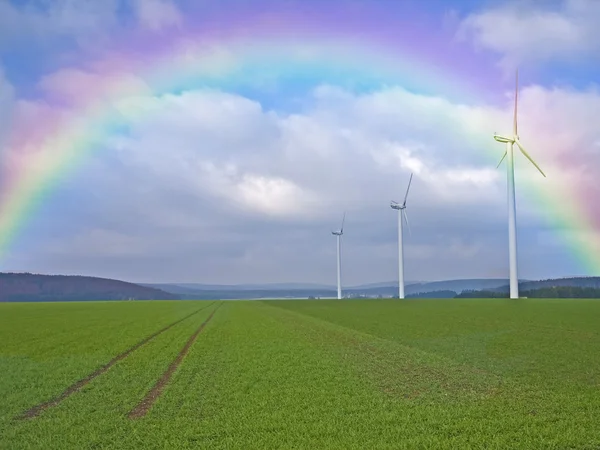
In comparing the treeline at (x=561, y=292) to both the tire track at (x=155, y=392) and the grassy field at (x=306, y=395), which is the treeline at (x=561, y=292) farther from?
the tire track at (x=155, y=392)

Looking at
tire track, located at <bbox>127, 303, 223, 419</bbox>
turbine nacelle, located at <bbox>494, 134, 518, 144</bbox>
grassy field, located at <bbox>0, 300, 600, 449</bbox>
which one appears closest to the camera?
grassy field, located at <bbox>0, 300, 600, 449</bbox>

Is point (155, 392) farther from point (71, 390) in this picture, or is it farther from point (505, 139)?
point (505, 139)

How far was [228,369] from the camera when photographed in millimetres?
24906

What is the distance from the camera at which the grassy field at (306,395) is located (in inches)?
547

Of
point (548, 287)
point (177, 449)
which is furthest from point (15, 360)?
point (548, 287)

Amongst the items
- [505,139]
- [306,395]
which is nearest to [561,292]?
[505,139]

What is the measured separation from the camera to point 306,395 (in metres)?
18.9

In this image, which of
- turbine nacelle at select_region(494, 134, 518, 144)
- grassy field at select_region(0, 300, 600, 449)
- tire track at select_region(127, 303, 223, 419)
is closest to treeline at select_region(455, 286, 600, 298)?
turbine nacelle at select_region(494, 134, 518, 144)

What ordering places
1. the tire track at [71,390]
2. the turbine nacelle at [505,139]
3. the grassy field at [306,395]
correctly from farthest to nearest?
the turbine nacelle at [505,139] < the tire track at [71,390] < the grassy field at [306,395]

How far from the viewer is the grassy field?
1389 cm

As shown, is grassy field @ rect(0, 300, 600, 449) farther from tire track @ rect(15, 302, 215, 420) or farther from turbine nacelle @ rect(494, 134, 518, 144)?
turbine nacelle @ rect(494, 134, 518, 144)

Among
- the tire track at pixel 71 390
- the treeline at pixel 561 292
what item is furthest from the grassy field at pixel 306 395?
the treeline at pixel 561 292

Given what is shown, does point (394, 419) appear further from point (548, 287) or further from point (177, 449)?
point (548, 287)

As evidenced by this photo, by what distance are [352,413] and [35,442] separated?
26.7 feet
